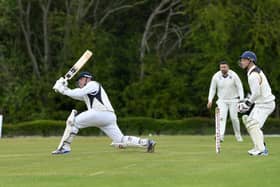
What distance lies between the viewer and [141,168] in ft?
46.8

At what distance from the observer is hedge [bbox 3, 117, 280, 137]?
36.5 m

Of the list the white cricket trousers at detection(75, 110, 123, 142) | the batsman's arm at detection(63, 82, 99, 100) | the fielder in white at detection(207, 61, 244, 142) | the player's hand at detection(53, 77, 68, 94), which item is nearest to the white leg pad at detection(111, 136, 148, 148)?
the white cricket trousers at detection(75, 110, 123, 142)

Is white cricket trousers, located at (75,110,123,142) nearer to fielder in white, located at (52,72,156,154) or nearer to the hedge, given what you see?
fielder in white, located at (52,72,156,154)

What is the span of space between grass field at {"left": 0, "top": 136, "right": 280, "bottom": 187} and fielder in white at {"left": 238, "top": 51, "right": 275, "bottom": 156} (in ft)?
1.47

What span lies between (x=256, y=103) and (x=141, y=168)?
3863mm

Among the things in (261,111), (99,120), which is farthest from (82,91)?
(261,111)

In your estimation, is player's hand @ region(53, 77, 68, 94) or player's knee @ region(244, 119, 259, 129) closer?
player's knee @ region(244, 119, 259, 129)

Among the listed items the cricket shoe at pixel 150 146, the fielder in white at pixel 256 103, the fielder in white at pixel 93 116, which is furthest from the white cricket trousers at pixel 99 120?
the fielder in white at pixel 256 103

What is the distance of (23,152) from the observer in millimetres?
19828

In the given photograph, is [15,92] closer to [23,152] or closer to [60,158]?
[23,152]

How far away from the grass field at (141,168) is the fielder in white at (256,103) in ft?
1.47

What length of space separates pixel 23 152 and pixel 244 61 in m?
5.86

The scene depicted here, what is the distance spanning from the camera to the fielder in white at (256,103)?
656 inches

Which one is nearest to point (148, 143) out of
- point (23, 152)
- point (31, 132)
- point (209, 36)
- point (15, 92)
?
point (23, 152)
